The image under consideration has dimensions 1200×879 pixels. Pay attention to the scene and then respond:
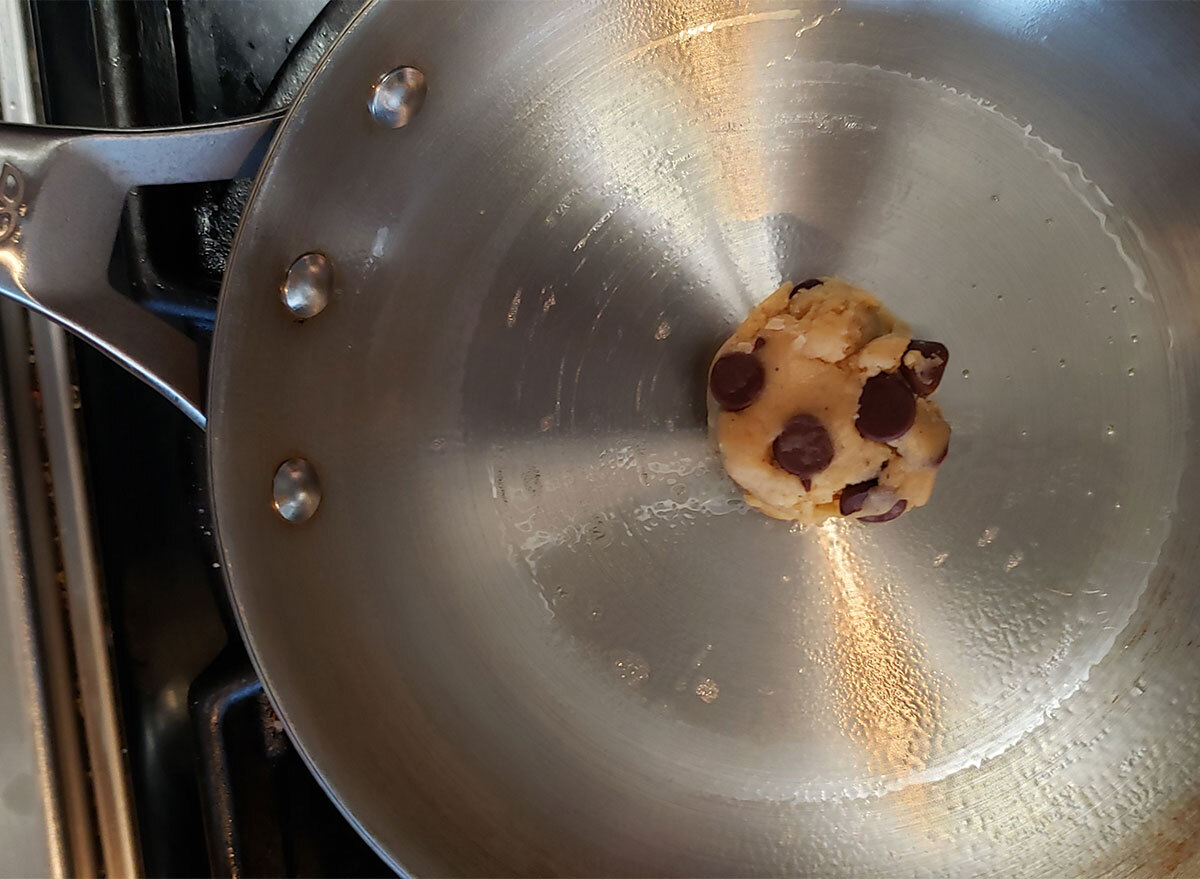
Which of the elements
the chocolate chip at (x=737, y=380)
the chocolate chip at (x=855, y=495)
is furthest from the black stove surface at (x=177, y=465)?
the chocolate chip at (x=855, y=495)

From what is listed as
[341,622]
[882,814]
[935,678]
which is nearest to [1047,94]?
[935,678]

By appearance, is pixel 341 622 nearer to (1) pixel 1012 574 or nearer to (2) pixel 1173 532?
(1) pixel 1012 574

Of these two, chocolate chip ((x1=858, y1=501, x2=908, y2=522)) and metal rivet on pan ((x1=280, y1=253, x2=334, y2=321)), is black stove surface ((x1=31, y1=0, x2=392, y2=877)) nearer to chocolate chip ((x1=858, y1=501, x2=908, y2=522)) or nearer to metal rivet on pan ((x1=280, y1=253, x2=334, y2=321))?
metal rivet on pan ((x1=280, y1=253, x2=334, y2=321))

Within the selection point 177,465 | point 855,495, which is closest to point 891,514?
point 855,495

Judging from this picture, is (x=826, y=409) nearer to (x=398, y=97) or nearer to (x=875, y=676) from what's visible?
(x=875, y=676)

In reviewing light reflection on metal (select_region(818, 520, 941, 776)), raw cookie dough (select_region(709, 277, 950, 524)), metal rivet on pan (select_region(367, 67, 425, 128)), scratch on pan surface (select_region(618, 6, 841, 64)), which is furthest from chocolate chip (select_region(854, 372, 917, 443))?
metal rivet on pan (select_region(367, 67, 425, 128))
